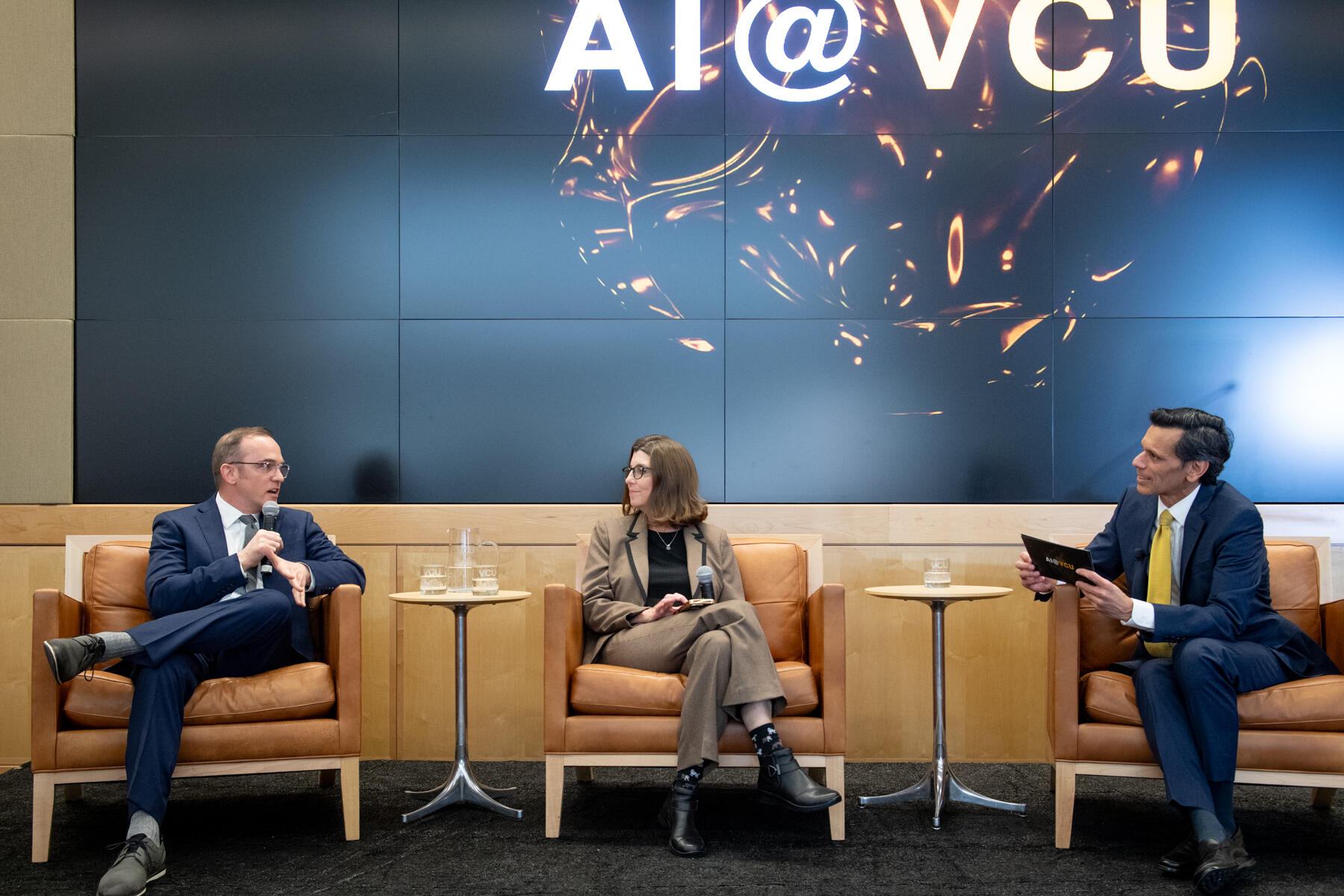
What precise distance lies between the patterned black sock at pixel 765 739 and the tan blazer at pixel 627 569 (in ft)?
1.94

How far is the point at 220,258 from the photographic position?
14.7 ft

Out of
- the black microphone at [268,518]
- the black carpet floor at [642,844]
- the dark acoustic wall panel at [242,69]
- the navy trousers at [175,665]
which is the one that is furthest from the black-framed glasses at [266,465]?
the dark acoustic wall panel at [242,69]

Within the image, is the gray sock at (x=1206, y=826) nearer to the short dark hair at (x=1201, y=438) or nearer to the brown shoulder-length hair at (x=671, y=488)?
the short dark hair at (x=1201, y=438)

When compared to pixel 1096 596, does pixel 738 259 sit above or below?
above

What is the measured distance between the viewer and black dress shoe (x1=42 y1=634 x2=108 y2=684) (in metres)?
2.77

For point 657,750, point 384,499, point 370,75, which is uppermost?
point 370,75

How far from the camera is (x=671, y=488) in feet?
12.1

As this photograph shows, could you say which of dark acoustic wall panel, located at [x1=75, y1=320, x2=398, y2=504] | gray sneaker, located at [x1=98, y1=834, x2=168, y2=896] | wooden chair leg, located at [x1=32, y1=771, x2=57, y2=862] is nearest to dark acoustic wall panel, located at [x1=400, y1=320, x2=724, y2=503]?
dark acoustic wall panel, located at [x1=75, y1=320, x2=398, y2=504]

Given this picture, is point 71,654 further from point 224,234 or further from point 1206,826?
point 1206,826

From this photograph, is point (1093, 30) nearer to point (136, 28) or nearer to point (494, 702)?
point (494, 702)

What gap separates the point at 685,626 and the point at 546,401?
1.51 meters

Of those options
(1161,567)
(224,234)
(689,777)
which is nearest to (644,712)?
(689,777)

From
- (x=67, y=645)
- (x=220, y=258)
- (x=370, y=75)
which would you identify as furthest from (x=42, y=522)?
(x=370, y=75)

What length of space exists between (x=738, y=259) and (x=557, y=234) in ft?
2.58
